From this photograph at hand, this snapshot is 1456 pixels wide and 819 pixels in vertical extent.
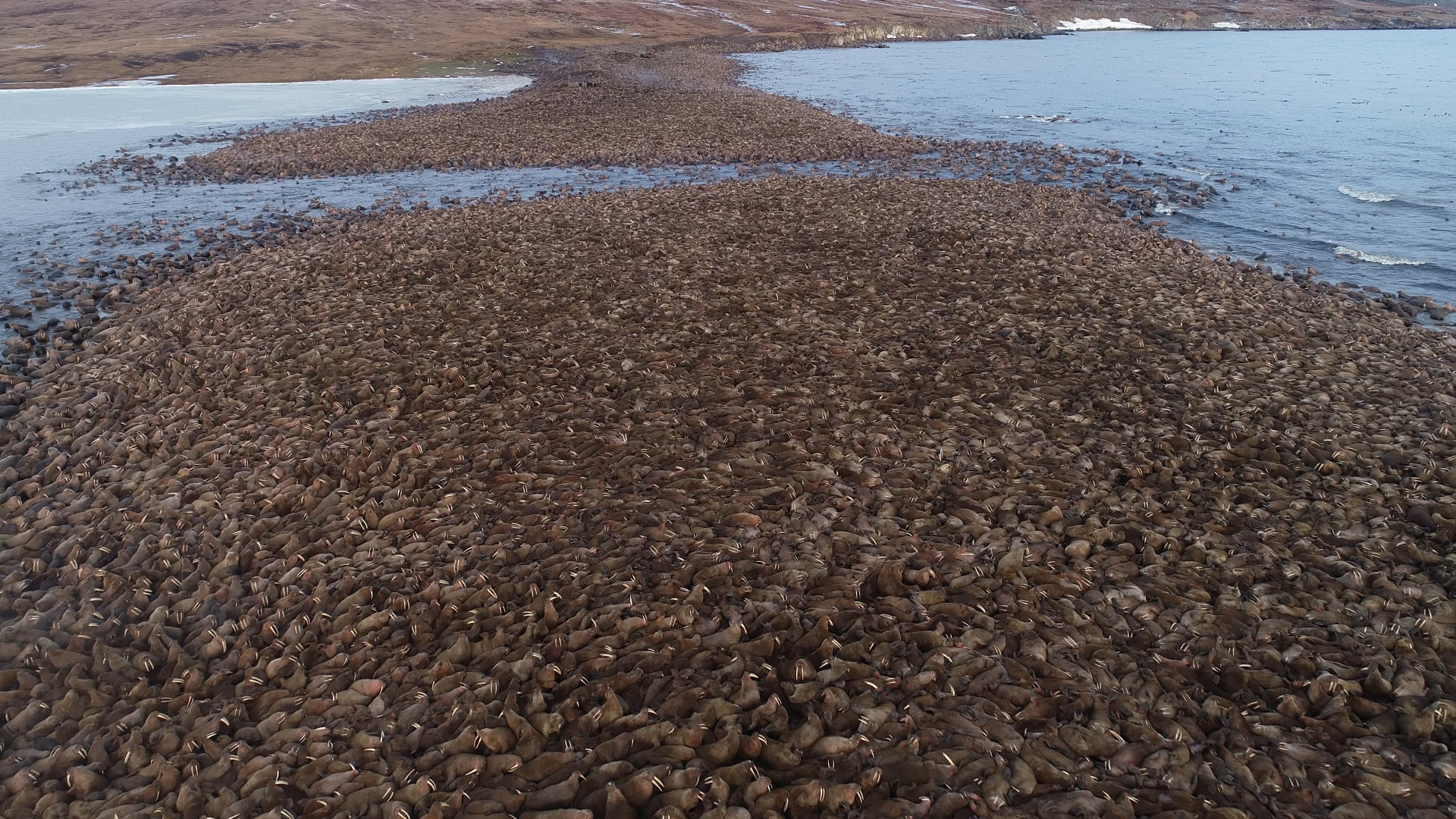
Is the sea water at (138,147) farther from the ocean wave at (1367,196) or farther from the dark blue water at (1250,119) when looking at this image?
the ocean wave at (1367,196)

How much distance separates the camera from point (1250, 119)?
5366cm

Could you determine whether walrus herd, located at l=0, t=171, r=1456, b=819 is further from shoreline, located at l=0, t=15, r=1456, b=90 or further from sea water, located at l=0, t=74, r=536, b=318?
shoreline, located at l=0, t=15, r=1456, b=90

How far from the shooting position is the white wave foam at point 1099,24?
159 meters

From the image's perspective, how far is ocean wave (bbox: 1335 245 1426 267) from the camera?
25.1 meters

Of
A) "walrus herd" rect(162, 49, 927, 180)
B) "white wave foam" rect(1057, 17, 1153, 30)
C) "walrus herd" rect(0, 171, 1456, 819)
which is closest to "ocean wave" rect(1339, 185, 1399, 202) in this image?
"walrus herd" rect(0, 171, 1456, 819)

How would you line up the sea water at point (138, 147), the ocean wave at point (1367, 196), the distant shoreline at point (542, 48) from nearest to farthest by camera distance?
the sea water at point (138, 147), the ocean wave at point (1367, 196), the distant shoreline at point (542, 48)

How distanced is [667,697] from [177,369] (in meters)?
14.6

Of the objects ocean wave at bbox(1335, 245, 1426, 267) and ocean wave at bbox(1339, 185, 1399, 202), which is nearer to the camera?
ocean wave at bbox(1335, 245, 1426, 267)

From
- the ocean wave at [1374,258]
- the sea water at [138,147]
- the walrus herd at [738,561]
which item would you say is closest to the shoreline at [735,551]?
the walrus herd at [738,561]

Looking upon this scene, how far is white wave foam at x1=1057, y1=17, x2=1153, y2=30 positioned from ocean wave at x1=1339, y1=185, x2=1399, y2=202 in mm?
148009

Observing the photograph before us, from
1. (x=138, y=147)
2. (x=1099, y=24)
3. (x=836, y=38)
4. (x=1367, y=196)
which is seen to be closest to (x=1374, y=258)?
(x=1367, y=196)

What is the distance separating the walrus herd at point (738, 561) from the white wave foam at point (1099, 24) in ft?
562

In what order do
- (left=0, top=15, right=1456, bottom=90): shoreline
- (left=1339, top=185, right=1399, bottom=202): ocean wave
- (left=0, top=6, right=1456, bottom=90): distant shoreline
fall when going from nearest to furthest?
1. (left=1339, top=185, right=1399, bottom=202): ocean wave
2. (left=0, top=6, right=1456, bottom=90): distant shoreline
3. (left=0, top=15, right=1456, bottom=90): shoreline

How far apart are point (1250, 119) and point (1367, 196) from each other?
80.9 feet
